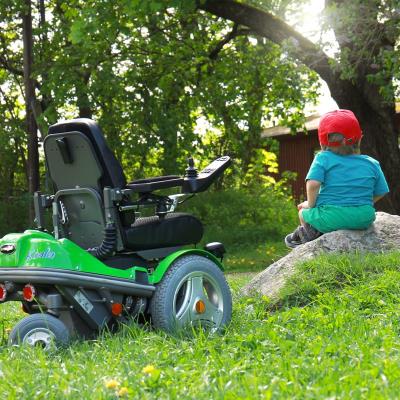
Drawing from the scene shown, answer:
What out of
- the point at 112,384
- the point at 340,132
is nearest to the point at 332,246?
the point at 340,132

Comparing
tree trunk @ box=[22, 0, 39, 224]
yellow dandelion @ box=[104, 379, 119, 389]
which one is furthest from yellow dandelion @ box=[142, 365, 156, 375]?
tree trunk @ box=[22, 0, 39, 224]

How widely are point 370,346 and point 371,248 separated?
2556mm

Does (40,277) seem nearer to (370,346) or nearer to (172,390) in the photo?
(172,390)

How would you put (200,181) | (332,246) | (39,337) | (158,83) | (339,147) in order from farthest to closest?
(158,83) < (339,147) < (332,246) < (200,181) < (39,337)

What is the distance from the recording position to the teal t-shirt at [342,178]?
21.4ft

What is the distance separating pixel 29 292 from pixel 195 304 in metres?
1.05

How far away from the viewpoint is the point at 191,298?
5.09 metres

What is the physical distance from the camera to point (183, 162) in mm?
17547

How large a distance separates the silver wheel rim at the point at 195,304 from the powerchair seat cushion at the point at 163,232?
29 centimetres

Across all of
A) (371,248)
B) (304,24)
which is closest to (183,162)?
(304,24)

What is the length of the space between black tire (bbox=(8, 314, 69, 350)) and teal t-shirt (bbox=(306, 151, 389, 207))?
2.72 meters

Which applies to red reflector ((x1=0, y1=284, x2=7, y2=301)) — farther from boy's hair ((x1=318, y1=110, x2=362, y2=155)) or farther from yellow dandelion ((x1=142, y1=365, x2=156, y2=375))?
boy's hair ((x1=318, y1=110, x2=362, y2=155))

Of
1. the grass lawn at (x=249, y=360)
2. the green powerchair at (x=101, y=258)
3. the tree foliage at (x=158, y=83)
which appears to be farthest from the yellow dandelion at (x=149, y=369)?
the tree foliage at (x=158, y=83)

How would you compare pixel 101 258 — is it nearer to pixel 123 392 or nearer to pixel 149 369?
pixel 149 369
